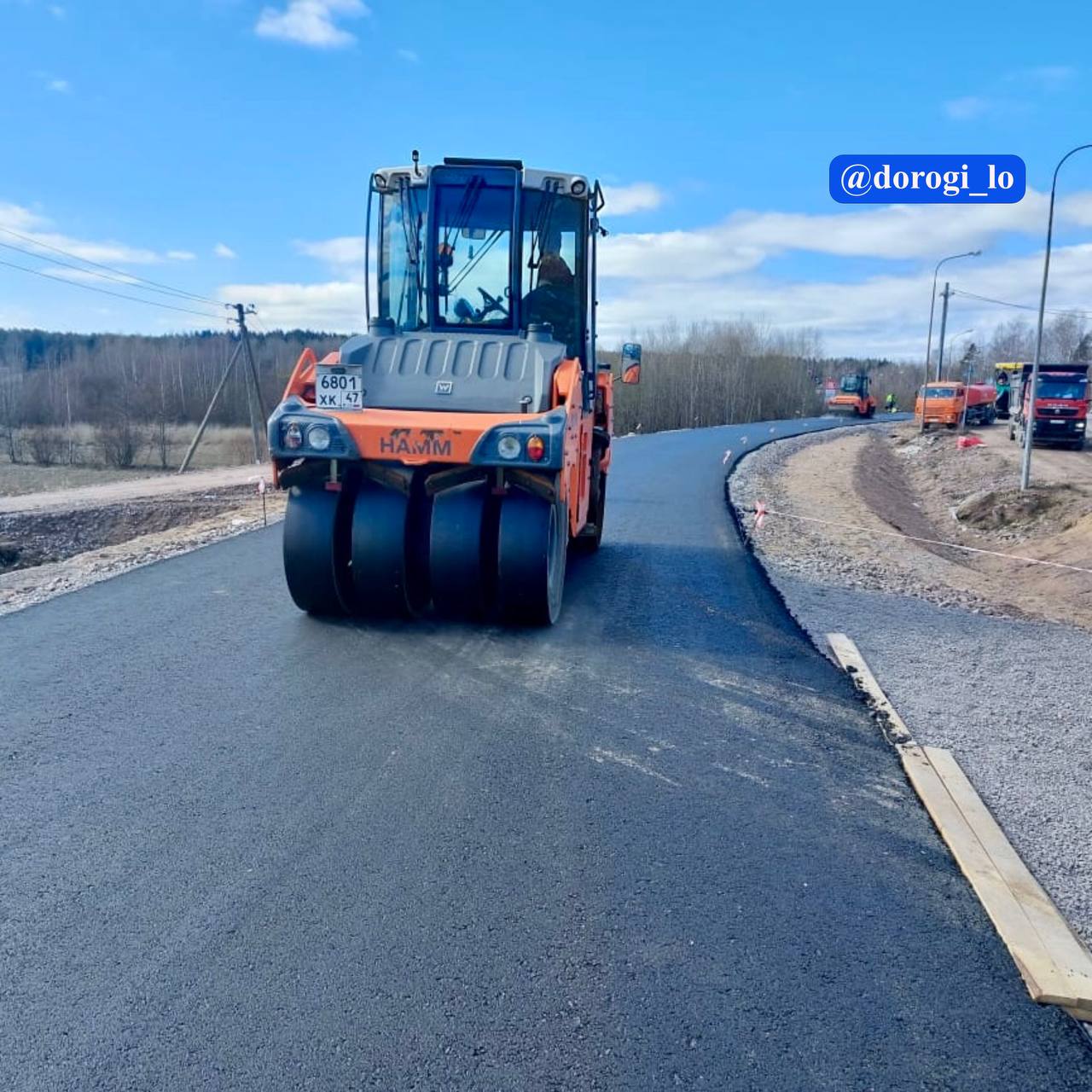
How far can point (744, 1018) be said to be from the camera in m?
2.78

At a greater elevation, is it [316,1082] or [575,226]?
[575,226]

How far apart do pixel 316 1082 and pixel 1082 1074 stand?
2.05 m

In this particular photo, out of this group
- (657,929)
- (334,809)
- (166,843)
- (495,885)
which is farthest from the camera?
(334,809)

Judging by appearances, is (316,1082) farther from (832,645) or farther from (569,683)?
(832,645)

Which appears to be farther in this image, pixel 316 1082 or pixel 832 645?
pixel 832 645

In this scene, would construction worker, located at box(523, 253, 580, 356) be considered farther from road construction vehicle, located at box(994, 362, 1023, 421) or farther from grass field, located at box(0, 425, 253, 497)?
road construction vehicle, located at box(994, 362, 1023, 421)

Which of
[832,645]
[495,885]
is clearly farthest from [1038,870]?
[832,645]

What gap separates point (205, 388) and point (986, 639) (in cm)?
7607

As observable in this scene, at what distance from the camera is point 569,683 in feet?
19.0

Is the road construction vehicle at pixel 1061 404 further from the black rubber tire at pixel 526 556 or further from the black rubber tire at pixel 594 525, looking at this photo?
the black rubber tire at pixel 526 556

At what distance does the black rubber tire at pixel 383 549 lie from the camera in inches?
259

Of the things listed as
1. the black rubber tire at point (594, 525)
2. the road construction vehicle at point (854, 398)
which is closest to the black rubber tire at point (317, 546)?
the black rubber tire at point (594, 525)

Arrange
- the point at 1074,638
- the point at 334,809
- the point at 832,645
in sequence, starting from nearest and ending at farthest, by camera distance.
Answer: the point at 334,809, the point at 832,645, the point at 1074,638

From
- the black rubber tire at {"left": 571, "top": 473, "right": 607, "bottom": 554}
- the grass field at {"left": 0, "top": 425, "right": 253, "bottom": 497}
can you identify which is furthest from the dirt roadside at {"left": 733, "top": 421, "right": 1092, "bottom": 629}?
the grass field at {"left": 0, "top": 425, "right": 253, "bottom": 497}
